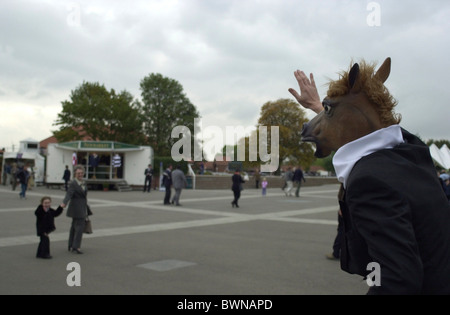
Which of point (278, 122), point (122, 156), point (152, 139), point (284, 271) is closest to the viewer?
point (278, 122)

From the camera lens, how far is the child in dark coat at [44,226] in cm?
785

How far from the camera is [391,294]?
127cm

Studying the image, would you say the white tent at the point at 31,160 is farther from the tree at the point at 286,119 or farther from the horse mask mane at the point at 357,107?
the horse mask mane at the point at 357,107

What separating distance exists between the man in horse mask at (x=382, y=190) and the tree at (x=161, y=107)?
5752cm

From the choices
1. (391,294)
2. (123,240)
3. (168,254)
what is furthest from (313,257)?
(391,294)

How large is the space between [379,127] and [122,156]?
31.7 metres

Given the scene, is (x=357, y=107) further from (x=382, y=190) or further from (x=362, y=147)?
(x=382, y=190)

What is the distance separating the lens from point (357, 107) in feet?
5.30

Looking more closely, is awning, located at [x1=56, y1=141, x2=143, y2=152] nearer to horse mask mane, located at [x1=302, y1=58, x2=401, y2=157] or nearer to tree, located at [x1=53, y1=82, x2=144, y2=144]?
tree, located at [x1=53, y1=82, x2=144, y2=144]

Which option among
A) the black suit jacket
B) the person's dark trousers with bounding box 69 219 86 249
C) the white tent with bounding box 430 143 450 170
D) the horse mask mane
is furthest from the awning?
the black suit jacket

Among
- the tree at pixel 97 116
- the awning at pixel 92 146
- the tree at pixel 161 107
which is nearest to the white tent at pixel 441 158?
the awning at pixel 92 146
